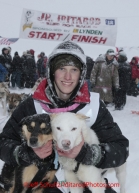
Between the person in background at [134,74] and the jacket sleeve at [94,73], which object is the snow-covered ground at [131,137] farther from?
the jacket sleeve at [94,73]

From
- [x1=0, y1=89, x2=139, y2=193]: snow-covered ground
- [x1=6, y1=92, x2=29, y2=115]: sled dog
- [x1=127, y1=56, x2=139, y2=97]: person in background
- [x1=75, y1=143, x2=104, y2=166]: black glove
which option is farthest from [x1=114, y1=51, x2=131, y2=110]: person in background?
[x1=75, y1=143, x2=104, y2=166]: black glove

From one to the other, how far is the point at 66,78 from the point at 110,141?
0.65 m

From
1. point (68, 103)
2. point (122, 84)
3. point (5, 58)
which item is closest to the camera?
point (68, 103)

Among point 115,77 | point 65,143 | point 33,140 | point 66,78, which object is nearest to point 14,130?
point 33,140

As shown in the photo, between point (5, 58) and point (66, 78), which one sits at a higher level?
point (5, 58)

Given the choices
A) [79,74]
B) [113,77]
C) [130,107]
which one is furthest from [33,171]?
[130,107]

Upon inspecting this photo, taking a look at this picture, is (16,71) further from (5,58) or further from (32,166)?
(32,166)

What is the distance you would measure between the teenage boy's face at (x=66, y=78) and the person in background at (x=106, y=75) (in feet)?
22.5

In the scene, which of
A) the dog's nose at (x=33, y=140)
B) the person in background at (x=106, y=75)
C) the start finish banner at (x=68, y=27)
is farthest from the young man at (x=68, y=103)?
the start finish banner at (x=68, y=27)

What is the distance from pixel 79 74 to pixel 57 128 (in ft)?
1.69

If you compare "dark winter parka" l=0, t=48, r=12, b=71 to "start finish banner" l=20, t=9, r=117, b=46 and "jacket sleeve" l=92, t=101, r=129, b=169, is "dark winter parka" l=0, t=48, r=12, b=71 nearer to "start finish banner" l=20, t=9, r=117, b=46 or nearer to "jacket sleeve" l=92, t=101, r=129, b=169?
"start finish banner" l=20, t=9, r=117, b=46

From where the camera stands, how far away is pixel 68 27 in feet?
37.8

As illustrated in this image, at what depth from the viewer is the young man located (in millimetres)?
2295

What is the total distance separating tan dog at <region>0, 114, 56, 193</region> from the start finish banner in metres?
9.53
